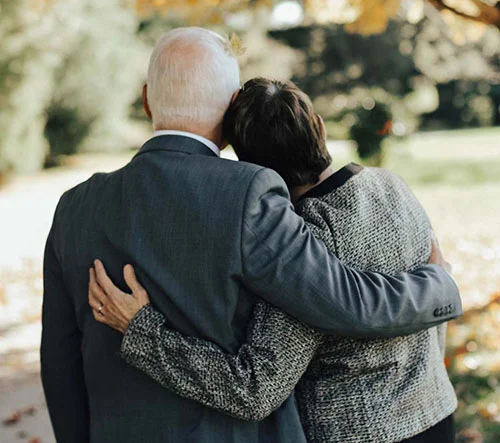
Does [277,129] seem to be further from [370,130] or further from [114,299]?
[370,130]

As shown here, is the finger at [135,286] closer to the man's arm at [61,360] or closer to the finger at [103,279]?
the finger at [103,279]

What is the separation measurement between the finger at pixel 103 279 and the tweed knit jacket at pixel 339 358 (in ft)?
0.35

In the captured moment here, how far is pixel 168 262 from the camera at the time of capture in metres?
1.76

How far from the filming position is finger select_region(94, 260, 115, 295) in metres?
1.82

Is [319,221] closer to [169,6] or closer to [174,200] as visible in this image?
[174,200]

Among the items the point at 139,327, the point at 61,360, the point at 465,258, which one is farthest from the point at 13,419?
the point at 465,258

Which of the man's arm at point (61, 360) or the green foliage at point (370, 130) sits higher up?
the man's arm at point (61, 360)

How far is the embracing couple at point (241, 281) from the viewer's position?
172 centimetres

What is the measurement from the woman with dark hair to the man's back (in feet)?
0.22

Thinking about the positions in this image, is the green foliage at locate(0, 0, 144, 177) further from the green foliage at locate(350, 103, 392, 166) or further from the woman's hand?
the woman's hand

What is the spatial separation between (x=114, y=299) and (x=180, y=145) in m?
0.41

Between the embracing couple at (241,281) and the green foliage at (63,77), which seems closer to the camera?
the embracing couple at (241,281)

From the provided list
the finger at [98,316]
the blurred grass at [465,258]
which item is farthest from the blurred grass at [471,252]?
the finger at [98,316]

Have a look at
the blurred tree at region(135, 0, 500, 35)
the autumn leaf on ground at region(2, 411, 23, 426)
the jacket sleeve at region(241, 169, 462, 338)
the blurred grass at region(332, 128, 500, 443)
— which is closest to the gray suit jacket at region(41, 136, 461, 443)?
the jacket sleeve at region(241, 169, 462, 338)
